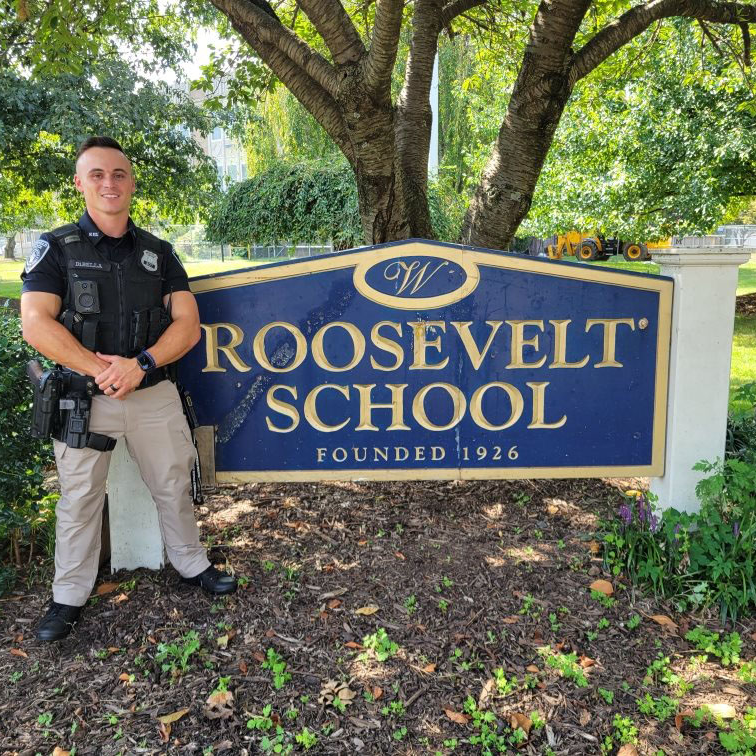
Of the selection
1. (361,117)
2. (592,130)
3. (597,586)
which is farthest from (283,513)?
(592,130)

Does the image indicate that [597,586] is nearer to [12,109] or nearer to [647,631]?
[647,631]

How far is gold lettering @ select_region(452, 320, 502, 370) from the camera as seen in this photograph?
320cm

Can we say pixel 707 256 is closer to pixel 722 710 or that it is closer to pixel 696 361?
pixel 696 361

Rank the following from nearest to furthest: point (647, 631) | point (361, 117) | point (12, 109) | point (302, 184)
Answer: point (647, 631) < point (361, 117) < point (12, 109) < point (302, 184)

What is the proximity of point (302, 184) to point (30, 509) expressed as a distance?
32.7 ft

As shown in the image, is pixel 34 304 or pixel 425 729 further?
pixel 34 304

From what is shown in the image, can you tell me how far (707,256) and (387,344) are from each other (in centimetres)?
140

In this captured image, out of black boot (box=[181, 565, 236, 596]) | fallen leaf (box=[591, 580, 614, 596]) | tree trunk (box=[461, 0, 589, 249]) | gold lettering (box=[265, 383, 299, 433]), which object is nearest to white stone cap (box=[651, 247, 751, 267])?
tree trunk (box=[461, 0, 589, 249])

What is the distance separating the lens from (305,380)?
128 inches

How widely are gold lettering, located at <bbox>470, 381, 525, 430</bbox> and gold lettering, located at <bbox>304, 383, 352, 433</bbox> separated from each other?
1.85 ft

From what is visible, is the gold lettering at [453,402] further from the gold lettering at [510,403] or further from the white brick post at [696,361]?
the white brick post at [696,361]

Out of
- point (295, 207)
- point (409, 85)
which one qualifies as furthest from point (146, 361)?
point (295, 207)

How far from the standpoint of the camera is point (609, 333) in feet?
10.6

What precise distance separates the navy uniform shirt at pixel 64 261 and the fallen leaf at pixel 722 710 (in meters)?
2.41
